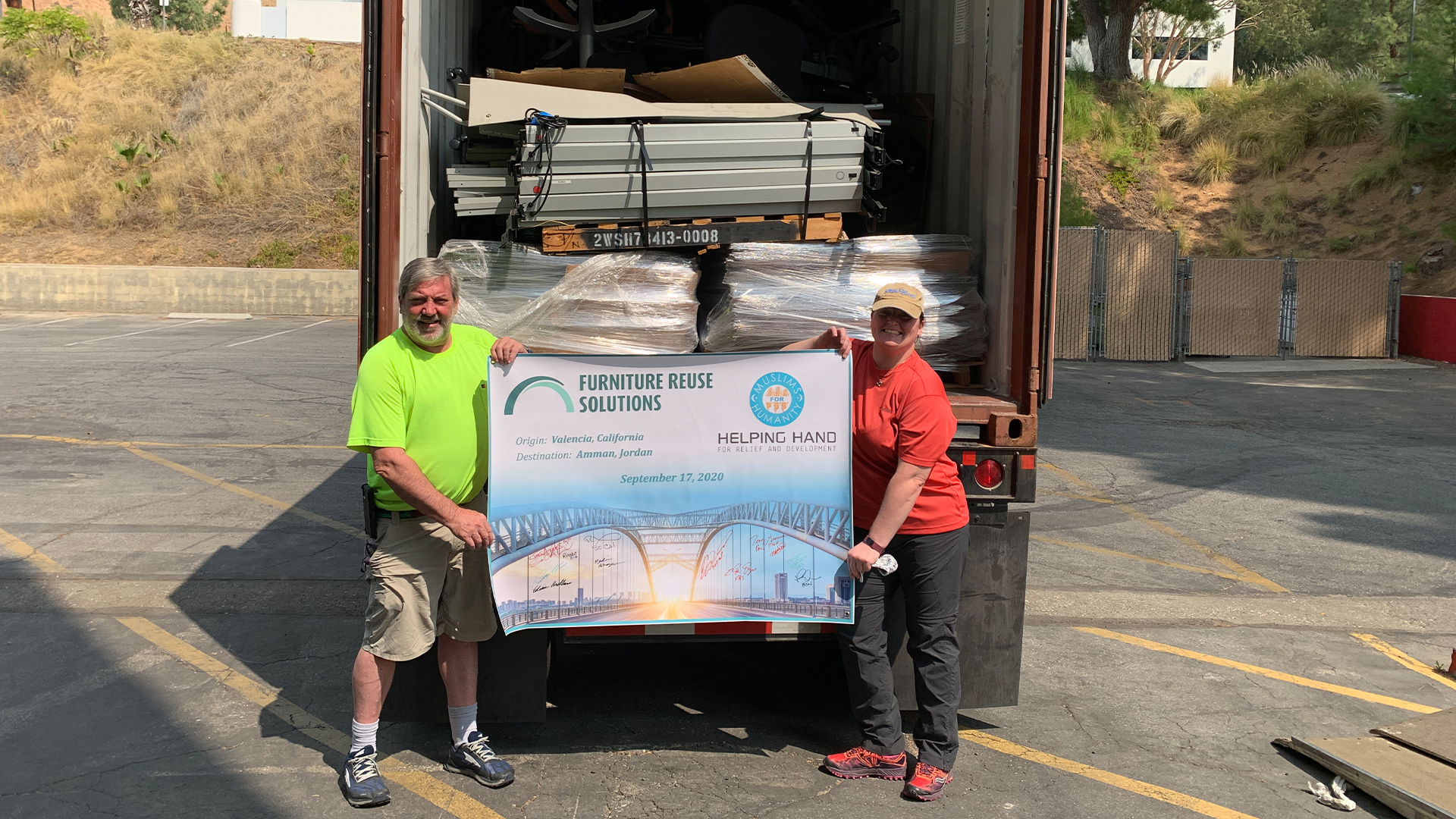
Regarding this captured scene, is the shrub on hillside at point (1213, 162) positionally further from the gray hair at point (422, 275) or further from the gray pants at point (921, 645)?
the gray hair at point (422, 275)

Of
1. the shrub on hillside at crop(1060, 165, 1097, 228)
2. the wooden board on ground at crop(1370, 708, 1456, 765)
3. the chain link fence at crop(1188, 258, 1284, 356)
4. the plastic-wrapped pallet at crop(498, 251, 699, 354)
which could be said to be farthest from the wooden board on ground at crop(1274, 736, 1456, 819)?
the shrub on hillside at crop(1060, 165, 1097, 228)

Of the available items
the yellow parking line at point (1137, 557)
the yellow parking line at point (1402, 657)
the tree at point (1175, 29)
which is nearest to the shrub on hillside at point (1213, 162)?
the tree at point (1175, 29)

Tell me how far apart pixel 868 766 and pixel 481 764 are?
55.5 inches

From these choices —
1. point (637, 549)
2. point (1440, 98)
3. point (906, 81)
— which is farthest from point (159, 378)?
point (1440, 98)

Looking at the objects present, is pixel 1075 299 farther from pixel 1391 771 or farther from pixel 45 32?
pixel 45 32

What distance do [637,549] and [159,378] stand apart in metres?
12.1

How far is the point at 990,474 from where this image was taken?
4270 millimetres

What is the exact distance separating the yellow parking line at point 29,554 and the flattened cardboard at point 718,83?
14.8ft

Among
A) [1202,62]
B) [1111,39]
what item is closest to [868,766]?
[1111,39]

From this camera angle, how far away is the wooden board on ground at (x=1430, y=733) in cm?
425

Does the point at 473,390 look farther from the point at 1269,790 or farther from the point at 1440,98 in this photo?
the point at 1440,98

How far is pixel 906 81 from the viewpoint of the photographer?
21.0ft

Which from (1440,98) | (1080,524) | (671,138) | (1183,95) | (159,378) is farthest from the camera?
(1183,95)

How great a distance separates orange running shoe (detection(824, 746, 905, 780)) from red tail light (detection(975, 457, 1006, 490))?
41.3 inches
